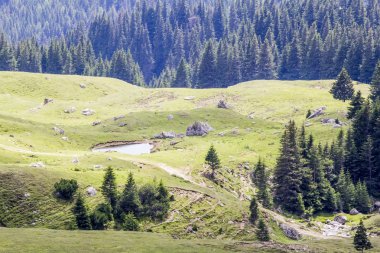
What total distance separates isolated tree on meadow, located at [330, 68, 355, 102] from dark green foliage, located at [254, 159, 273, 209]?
219ft

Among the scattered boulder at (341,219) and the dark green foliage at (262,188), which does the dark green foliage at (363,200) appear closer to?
the scattered boulder at (341,219)

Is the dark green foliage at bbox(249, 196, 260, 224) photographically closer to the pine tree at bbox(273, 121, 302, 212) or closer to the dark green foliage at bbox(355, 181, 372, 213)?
the pine tree at bbox(273, 121, 302, 212)

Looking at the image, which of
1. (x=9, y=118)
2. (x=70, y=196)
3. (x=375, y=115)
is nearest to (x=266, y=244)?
(x=70, y=196)

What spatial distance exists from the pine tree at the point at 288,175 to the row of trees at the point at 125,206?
28603 millimetres

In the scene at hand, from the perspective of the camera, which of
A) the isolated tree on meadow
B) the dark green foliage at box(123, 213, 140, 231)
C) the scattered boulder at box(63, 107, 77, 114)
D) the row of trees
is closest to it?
the row of trees

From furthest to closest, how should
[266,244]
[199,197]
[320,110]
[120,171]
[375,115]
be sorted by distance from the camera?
[320,110] → [375,115] → [120,171] → [199,197] → [266,244]

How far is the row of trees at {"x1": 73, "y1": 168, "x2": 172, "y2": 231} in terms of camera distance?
64438 mm

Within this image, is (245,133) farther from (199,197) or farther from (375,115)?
(199,197)

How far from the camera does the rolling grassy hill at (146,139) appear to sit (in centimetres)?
6794

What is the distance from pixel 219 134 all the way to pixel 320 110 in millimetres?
28960

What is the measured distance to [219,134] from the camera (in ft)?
409

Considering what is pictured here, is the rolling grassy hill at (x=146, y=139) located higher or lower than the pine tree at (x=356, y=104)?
lower

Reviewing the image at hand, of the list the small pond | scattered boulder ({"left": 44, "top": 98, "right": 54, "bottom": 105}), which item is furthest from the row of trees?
scattered boulder ({"left": 44, "top": 98, "right": 54, "bottom": 105})

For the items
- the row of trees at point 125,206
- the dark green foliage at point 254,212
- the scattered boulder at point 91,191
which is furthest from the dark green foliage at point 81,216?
the dark green foliage at point 254,212
